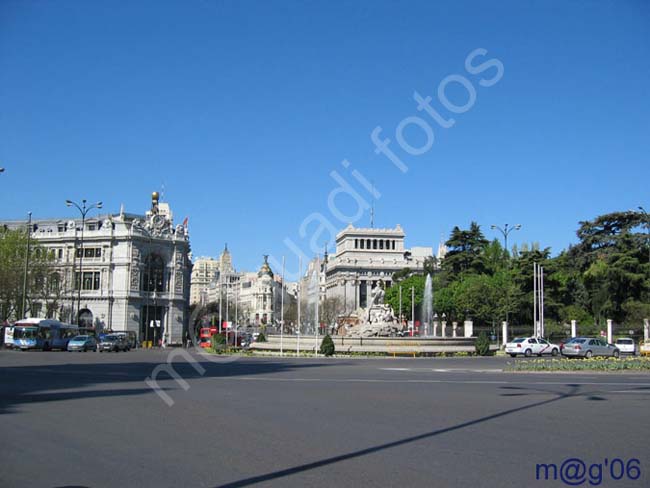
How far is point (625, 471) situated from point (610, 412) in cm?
632

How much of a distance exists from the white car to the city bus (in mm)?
33752

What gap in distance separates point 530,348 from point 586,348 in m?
7.29

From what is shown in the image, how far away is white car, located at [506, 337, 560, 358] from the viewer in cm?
4703

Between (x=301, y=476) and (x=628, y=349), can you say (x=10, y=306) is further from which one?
(x=301, y=476)

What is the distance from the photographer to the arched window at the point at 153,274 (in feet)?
292

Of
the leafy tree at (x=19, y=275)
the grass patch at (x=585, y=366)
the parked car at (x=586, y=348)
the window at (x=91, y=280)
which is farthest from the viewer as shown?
the window at (x=91, y=280)

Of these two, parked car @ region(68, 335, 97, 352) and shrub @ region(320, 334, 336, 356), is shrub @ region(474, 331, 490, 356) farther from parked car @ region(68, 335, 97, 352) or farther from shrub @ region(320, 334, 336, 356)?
parked car @ region(68, 335, 97, 352)

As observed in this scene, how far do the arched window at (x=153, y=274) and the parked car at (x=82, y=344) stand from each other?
35.2 meters

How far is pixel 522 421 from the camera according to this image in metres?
13.1

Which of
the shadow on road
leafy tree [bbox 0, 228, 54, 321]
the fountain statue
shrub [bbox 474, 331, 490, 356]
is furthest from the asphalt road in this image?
leafy tree [bbox 0, 228, 54, 321]

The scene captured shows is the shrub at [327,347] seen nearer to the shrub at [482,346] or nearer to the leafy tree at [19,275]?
the shrub at [482,346]

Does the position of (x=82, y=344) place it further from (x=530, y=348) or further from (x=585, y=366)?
(x=585, y=366)

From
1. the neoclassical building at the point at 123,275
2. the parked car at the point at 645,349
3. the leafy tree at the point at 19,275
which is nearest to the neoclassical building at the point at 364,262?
the neoclassical building at the point at 123,275

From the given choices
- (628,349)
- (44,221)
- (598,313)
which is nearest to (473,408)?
(628,349)
